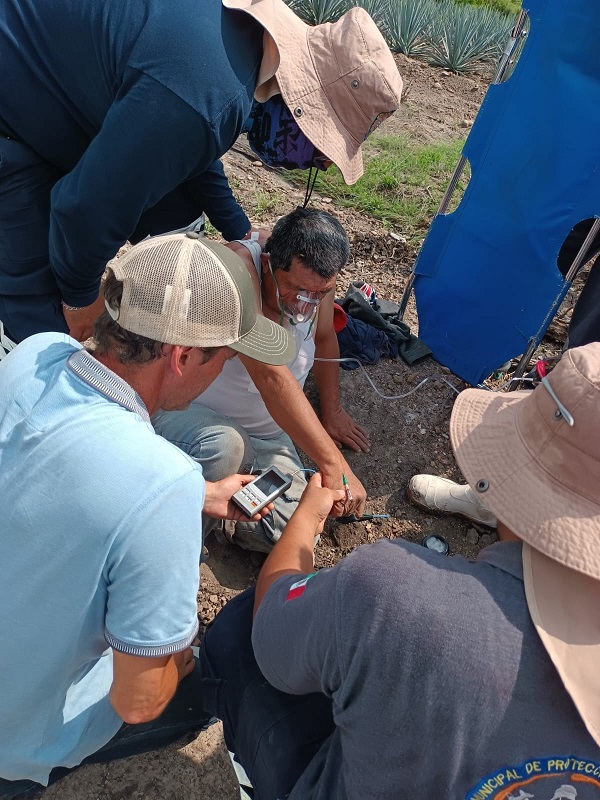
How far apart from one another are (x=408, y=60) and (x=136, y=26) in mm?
7396

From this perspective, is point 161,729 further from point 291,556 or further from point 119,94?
point 119,94

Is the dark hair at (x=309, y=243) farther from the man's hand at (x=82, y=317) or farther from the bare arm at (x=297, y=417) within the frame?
the man's hand at (x=82, y=317)

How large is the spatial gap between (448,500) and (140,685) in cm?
194

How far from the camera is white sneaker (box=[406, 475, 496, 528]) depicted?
2967 millimetres

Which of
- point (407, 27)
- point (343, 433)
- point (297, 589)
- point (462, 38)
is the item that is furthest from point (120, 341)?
point (462, 38)

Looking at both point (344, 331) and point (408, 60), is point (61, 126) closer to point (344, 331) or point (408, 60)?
point (344, 331)

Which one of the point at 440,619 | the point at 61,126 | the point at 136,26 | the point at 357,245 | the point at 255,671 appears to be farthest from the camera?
the point at 357,245

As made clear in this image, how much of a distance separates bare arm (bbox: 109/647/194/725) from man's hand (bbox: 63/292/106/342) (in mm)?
1294

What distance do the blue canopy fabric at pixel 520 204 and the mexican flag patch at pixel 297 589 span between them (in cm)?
240

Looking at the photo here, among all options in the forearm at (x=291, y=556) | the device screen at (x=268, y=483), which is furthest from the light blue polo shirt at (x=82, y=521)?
the device screen at (x=268, y=483)

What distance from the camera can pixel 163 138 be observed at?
1.62m

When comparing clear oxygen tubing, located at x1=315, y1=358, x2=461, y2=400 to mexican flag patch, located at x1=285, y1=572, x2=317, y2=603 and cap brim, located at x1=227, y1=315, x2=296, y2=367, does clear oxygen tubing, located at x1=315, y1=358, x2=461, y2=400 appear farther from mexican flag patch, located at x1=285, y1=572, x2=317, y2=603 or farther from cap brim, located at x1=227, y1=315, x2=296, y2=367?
mexican flag patch, located at x1=285, y1=572, x2=317, y2=603

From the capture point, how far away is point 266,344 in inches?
64.9

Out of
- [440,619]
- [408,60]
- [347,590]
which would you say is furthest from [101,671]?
[408,60]
